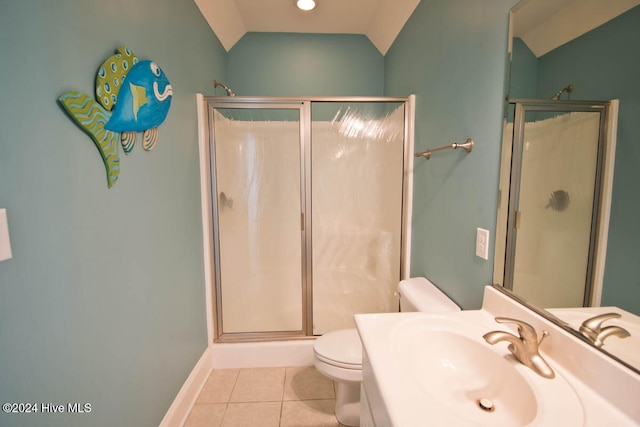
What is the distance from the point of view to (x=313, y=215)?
1932 mm

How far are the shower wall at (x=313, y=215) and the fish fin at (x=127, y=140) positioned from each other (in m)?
0.77

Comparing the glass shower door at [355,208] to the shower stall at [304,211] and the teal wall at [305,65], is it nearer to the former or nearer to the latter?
the shower stall at [304,211]

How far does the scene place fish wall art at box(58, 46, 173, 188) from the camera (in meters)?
0.79

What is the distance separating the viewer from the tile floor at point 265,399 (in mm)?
1440

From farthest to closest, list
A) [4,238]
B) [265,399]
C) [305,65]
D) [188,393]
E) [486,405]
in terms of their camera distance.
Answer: [305,65] → [265,399] → [188,393] → [486,405] → [4,238]

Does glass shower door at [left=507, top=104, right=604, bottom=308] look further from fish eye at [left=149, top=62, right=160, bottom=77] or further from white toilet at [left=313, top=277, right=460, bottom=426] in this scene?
fish eye at [left=149, top=62, right=160, bottom=77]

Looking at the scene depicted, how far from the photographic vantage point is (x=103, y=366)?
90cm

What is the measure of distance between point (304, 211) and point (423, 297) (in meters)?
0.99

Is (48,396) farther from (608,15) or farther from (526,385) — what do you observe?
(608,15)

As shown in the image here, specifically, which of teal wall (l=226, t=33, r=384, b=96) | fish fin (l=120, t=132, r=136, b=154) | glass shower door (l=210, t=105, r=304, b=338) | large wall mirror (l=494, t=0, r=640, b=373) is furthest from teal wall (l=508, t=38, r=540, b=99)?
teal wall (l=226, t=33, r=384, b=96)

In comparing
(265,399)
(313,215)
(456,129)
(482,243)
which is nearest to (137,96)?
(313,215)

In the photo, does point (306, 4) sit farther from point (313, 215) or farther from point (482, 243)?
point (482, 243)

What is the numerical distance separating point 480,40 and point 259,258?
5.97ft

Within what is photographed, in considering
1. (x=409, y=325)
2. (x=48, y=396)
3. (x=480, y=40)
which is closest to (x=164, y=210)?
(x=48, y=396)
